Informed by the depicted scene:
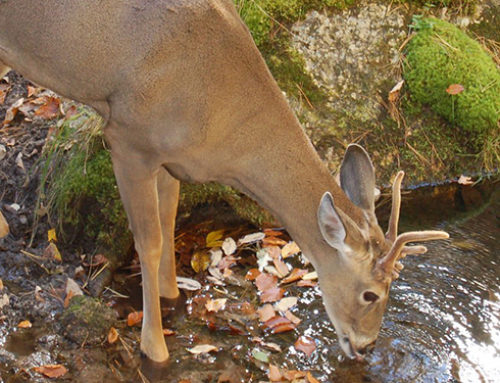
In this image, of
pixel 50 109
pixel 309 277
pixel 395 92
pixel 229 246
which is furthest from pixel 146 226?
pixel 395 92

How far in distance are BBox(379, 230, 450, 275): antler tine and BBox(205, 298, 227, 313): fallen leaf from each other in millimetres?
1430

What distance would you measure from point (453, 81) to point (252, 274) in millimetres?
2660

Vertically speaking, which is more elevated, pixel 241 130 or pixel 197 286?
pixel 241 130

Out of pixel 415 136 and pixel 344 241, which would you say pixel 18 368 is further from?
pixel 415 136

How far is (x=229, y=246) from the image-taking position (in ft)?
19.5

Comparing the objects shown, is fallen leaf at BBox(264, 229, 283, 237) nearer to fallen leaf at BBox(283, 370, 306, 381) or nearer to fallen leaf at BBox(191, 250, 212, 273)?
fallen leaf at BBox(191, 250, 212, 273)

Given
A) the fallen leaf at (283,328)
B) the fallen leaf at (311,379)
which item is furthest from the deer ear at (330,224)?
the fallen leaf at (283,328)

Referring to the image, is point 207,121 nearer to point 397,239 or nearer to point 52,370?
point 397,239

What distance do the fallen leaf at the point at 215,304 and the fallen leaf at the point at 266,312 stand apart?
251 mm

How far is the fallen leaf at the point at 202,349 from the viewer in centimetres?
490

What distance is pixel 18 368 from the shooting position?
4.49m

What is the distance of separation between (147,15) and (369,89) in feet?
10.6

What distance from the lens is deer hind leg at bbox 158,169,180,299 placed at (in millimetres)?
5090

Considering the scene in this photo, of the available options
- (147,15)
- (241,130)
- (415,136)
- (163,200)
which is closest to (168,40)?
(147,15)
